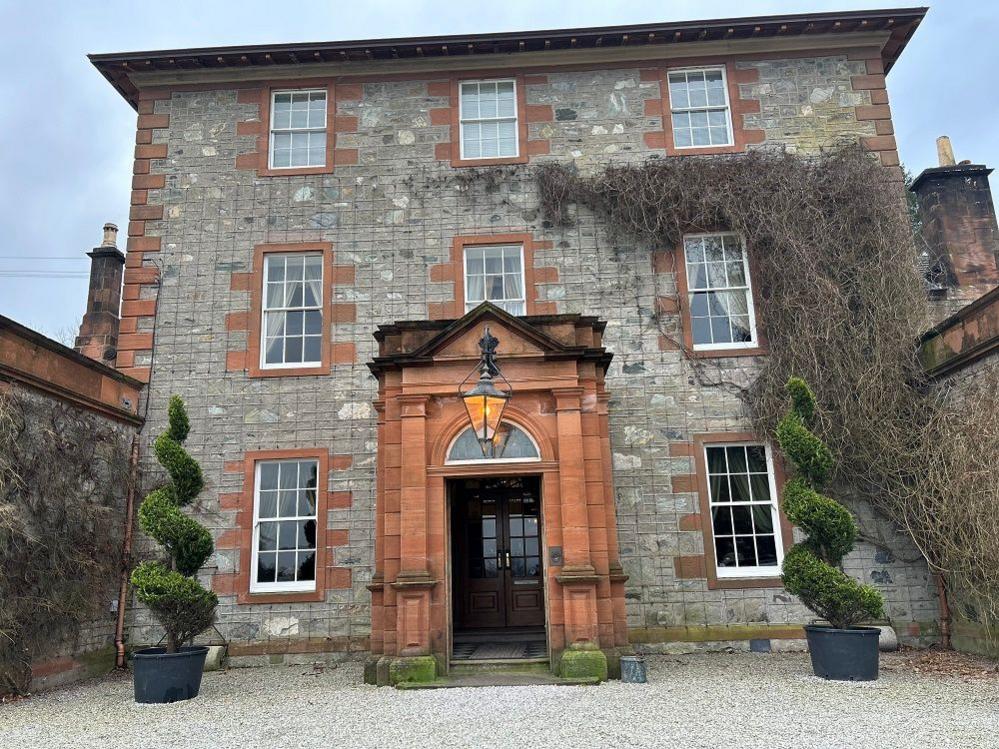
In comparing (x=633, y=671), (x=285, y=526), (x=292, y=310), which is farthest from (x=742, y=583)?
(x=292, y=310)

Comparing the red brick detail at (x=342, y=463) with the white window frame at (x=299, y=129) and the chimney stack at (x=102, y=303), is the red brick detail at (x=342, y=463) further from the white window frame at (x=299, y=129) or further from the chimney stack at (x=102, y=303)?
the chimney stack at (x=102, y=303)

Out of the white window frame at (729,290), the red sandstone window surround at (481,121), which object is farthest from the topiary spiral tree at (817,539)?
the red sandstone window surround at (481,121)

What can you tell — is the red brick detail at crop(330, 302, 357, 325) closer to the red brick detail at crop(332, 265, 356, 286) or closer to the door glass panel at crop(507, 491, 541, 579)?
the red brick detail at crop(332, 265, 356, 286)

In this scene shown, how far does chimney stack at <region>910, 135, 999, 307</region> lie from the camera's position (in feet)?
41.2

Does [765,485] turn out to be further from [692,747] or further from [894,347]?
[692,747]

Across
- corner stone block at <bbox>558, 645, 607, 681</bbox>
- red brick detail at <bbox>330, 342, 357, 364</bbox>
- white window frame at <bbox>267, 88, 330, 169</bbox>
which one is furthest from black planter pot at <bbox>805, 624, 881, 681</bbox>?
white window frame at <bbox>267, 88, 330, 169</bbox>

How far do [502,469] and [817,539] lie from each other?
3.73m

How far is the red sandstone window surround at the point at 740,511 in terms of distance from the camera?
10672 millimetres

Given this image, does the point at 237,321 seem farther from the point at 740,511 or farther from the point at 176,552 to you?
the point at 740,511

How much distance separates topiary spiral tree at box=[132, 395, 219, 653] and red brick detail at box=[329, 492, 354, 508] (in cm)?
251

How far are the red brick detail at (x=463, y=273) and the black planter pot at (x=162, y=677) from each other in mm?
5940

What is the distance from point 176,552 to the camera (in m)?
8.47

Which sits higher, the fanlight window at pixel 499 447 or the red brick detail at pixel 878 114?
the red brick detail at pixel 878 114

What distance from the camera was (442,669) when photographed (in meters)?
8.38
